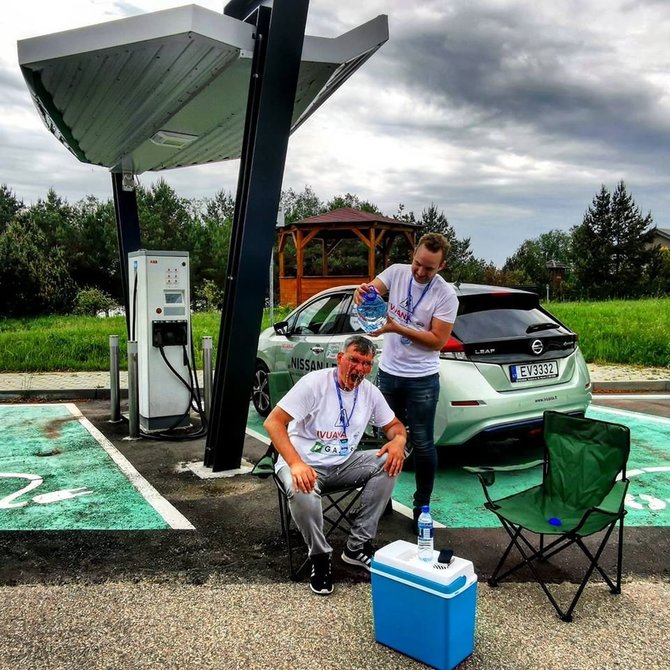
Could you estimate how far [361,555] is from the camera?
3762 mm

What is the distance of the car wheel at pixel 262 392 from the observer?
7.88m

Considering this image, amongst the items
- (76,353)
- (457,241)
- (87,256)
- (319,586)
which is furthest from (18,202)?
(319,586)

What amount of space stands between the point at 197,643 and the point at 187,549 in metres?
1.14

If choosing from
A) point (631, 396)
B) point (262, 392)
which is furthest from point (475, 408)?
point (631, 396)

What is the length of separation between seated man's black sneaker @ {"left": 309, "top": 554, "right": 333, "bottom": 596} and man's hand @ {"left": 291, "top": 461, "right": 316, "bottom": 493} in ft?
1.20

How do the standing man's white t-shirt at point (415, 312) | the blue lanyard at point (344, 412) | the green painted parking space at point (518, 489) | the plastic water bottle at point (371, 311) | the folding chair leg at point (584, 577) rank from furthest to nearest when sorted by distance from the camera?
the green painted parking space at point (518, 489), the standing man's white t-shirt at point (415, 312), the plastic water bottle at point (371, 311), the blue lanyard at point (344, 412), the folding chair leg at point (584, 577)

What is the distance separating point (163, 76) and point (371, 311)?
3.01 meters

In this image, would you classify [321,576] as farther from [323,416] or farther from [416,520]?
[416,520]

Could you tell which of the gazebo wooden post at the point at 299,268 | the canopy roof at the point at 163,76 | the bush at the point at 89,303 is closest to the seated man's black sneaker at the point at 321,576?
the canopy roof at the point at 163,76

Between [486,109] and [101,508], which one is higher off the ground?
[486,109]

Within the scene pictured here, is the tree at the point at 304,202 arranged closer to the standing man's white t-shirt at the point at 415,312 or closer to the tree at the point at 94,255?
the tree at the point at 94,255

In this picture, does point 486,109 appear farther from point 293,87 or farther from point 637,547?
point 637,547

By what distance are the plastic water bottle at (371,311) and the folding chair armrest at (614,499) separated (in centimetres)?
163

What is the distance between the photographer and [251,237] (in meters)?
5.41
